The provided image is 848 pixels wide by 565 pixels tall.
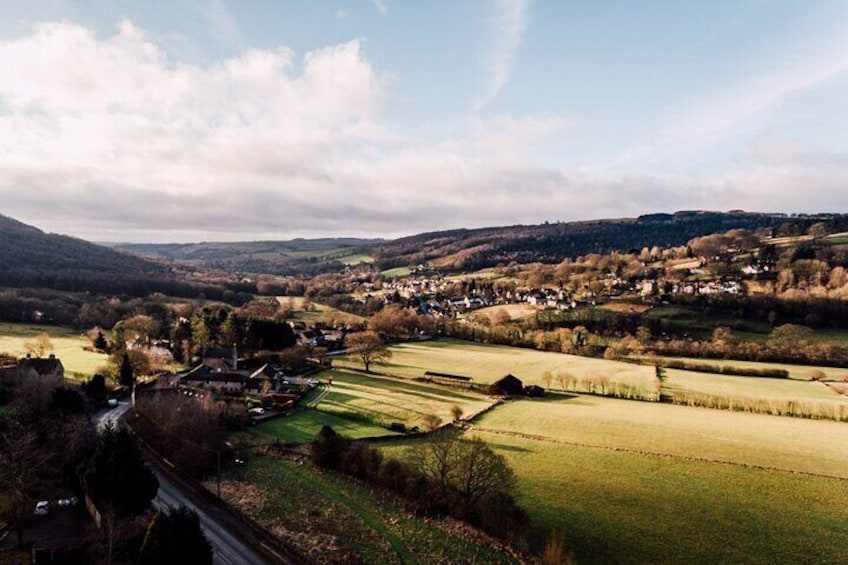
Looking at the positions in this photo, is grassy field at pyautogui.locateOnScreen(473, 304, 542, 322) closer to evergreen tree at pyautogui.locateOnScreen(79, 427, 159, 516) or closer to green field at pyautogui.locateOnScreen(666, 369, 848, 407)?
green field at pyautogui.locateOnScreen(666, 369, 848, 407)

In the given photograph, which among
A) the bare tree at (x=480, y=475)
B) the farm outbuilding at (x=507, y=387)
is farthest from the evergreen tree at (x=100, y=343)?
the bare tree at (x=480, y=475)

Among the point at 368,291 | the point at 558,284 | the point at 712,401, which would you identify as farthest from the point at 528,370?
the point at 368,291

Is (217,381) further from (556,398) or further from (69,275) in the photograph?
(69,275)

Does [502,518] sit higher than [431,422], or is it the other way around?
[502,518]

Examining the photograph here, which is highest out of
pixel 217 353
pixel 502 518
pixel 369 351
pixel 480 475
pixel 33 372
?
pixel 33 372

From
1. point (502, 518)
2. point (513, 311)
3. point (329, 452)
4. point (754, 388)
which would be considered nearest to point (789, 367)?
point (754, 388)

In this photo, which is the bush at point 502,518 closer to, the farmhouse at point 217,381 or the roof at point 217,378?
the farmhouse at point 217,381

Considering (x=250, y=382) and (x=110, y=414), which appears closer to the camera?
(x=110, y=414)
